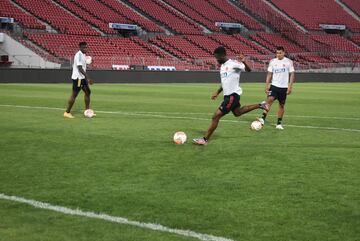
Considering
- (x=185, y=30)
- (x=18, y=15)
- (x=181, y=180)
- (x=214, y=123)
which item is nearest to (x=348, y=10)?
(x=185, y=30)

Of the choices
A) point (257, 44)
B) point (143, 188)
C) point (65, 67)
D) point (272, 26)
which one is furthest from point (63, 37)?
point (143, 188)

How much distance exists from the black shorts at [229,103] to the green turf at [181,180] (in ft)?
2.02

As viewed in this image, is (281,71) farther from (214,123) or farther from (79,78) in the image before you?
(79,78)

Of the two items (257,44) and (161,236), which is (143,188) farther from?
(257,44)

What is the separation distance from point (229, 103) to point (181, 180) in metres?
4.26

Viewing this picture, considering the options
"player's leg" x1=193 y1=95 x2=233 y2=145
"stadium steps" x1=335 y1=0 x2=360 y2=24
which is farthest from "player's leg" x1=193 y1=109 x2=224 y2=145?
"stadium steps" x1=335 y1=0 x2=360 y2=24

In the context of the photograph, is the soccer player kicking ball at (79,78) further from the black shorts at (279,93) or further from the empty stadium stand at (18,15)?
the empty stadium stand at (18,15)

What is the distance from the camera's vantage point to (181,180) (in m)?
7.48

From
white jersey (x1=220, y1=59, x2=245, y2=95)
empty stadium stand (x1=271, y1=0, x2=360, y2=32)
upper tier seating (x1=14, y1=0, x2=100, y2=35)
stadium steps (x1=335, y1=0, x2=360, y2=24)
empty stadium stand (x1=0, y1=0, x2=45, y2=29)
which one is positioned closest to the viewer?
white jersey (x1=220, y1=59, x2=245, y2=95)

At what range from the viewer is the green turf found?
539 centimetres

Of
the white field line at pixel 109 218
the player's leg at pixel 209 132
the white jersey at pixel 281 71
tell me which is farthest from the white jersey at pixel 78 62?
the white field line at pixel 109 218

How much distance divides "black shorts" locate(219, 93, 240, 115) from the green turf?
0.62 meters

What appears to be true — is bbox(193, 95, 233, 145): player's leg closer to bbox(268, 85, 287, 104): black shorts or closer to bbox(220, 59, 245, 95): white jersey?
bbox(220, 59, 245, 95): white jersey

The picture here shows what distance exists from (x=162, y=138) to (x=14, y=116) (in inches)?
221
